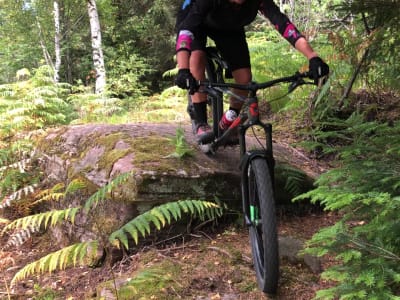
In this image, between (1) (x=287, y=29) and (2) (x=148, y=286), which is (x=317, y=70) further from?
(2) (x=148, y=286)

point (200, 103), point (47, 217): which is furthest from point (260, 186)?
point (200, 103)

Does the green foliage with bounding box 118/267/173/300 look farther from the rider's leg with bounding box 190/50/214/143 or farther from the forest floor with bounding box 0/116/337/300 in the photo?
the rider's leg with bounding box 190/50/214/143

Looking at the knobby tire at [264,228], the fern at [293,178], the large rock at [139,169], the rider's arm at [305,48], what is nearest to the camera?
the knobby tire at [264,228]

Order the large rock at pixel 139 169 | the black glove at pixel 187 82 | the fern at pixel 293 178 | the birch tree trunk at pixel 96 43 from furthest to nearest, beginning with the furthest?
the birch tree trunk at pixel 96 43 < the fern at pixel 293 178 < the large rock at pixel 139 169 < the black glove at pixel 187 82

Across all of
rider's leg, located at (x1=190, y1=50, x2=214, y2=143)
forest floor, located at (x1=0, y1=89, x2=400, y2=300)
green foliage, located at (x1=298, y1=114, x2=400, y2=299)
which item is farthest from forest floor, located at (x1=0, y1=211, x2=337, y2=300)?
rider's leg, located at (x1=190, y1=50, x2=214, y2=143)

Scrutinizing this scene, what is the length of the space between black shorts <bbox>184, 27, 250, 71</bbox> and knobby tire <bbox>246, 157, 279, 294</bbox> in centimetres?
139

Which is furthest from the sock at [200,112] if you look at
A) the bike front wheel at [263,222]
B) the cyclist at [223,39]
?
the bike front wheel at [263,222]

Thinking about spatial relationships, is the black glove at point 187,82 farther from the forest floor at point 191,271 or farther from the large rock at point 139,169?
the forest floor at point 191,271

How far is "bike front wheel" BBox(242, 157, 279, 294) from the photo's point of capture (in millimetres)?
2535

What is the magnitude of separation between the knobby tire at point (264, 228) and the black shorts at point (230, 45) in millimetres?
1391

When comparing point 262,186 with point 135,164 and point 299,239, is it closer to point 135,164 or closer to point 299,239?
point 299,239

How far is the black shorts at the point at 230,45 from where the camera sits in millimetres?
3846

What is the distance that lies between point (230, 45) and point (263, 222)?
198 cm

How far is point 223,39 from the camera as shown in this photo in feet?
12.7
